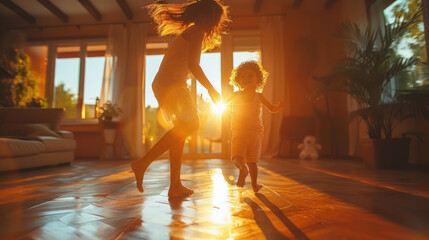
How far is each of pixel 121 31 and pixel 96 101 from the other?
1.51 m

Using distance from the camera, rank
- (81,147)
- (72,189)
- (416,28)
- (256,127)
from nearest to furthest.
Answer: (256,127), (72,189), (416,28), (81,147)

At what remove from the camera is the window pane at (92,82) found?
17.9ft

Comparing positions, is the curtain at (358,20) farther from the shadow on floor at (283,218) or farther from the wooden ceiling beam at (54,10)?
the wooden ceiling beam at (54,10)

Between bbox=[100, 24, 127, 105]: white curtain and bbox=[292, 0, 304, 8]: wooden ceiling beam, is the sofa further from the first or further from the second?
bbox=[292, 0, 304, 8]: wooden ceiling beam

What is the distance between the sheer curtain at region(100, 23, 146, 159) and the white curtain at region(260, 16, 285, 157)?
93.6 inches

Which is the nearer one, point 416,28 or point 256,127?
point 256,127

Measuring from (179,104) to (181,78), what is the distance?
153 millimetres

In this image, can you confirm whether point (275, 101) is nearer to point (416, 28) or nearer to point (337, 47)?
point (337, 47)

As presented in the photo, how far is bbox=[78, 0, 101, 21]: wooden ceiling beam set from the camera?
4766mm

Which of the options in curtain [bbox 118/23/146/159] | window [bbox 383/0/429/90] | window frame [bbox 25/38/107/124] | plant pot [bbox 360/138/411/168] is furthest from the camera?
window frame [bbox 25/38/107/124]

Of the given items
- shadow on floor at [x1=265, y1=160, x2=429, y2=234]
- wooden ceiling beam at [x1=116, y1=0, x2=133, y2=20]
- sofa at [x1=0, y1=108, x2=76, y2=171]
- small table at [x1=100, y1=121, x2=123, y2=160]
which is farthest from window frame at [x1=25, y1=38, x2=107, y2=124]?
shadow on floor at [x1=265, y1=160, x2=429, y2=234]

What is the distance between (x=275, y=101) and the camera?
4992 millimetres

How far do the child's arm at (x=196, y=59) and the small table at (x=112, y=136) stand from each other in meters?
3.69

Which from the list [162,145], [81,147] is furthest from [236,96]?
[81,147]
